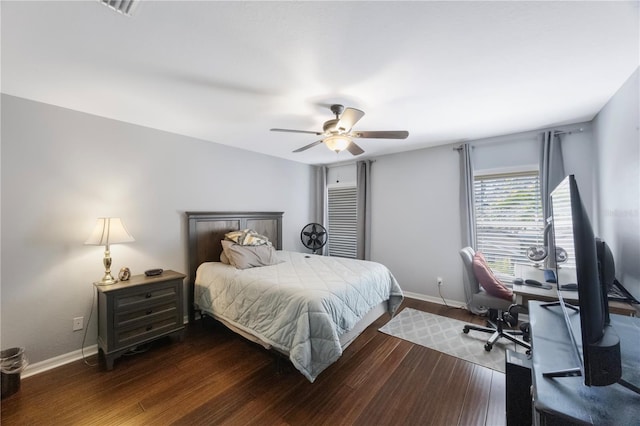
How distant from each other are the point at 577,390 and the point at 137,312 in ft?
9.96

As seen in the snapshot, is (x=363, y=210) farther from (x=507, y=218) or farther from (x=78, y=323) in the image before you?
(x=78, y=323)

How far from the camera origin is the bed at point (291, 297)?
182cm

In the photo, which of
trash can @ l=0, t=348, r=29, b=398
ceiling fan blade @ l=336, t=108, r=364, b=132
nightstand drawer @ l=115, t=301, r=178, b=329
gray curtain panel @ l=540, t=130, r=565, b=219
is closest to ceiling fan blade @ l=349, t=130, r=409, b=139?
ceiling fan blade @ l=336, t=108, r=364, b=132

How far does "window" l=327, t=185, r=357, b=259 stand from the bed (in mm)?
1498

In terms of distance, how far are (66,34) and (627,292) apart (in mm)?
4114

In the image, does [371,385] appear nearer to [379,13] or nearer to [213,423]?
[213,423]

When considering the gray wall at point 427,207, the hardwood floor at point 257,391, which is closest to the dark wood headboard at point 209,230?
the hardwood floor at point 257,391

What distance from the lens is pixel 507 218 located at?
10.6 ft

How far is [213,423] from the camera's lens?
62.5 inches

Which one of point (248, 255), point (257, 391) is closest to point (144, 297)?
point (248, 255)

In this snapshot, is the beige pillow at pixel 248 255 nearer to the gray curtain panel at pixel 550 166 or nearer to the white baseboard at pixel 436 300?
the white baseboard at pixel 436 300

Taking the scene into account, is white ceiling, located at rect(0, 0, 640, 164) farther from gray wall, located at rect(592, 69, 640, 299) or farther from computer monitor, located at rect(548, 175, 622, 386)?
computer monitor, located at rect(548, 175, 622, 386)

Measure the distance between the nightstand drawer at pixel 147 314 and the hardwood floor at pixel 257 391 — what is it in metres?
0.35

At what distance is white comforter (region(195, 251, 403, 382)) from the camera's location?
5.94ft
